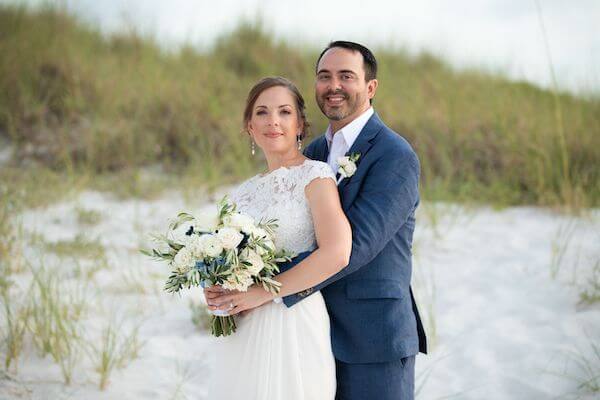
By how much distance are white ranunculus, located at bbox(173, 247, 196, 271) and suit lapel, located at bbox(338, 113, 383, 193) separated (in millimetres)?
751

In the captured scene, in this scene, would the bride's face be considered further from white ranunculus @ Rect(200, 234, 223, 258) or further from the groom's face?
white ranunculus @ Rect(200, 234, 223, 258)

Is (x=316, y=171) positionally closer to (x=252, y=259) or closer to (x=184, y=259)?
(x=252, y=259)

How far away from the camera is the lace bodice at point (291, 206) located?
2645 millimetres

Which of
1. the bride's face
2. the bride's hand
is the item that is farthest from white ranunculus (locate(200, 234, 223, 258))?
the bride's face

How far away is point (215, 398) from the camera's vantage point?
2756mm

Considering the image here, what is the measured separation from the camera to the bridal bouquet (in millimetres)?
2379

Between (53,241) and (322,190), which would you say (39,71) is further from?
(322,190)

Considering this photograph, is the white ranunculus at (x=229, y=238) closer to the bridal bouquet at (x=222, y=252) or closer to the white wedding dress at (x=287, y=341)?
the bridal bouquet at (x=222, y=252)

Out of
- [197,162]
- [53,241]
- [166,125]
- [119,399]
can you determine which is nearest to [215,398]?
[119,399]

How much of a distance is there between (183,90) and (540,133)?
4933 millimetres

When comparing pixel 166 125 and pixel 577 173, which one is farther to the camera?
pixel 166 125

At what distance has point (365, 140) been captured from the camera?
9.13 ft

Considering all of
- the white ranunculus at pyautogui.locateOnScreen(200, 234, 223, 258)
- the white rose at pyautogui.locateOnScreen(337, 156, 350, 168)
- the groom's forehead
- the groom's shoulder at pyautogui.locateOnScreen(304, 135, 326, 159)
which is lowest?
the white ranunculus at pyautogui.locateOnScreen(200, 234, 223, 258)

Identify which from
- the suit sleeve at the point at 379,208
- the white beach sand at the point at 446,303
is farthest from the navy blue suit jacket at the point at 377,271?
Answer: the white beach sand at the point at 446,303
